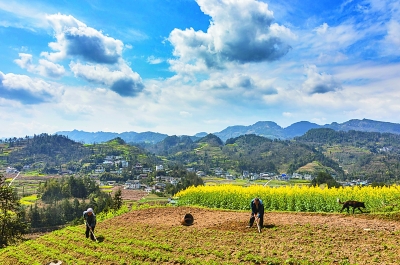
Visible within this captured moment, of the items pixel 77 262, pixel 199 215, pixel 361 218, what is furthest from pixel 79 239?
pixel 361 218

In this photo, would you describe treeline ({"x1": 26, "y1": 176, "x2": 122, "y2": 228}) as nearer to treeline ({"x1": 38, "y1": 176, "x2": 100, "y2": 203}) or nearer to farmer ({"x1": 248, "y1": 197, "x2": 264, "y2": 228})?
treeline ({"x1": 38, "y1": 176, "x2": 100, "y2": 203})

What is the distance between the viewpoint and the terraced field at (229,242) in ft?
31.6

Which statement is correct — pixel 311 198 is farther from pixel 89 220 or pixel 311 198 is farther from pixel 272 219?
pixel 89 220

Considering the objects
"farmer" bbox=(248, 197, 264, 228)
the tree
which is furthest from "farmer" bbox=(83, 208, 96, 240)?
the tree

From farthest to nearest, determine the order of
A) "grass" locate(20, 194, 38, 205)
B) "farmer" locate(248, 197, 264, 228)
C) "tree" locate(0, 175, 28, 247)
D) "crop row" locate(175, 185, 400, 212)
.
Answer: "grass" locate(20, 194, 38, 205)
"tree" locate(0, 175, 28, 247)
"crop row" locate(175, 185, 400, 212)
"farmer" locate(248, 197, 264, 228)

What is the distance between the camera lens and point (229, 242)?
1179 cm

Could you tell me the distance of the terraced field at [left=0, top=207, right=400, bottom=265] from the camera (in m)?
9.62

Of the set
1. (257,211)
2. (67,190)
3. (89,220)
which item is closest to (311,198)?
(257,211)

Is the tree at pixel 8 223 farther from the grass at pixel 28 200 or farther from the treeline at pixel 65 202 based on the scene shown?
Answer: the grass at pixel 28 200

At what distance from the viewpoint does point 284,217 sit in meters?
15.4

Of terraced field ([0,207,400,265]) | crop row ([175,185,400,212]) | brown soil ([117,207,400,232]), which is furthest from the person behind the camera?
crop row ([175,185,400,212])

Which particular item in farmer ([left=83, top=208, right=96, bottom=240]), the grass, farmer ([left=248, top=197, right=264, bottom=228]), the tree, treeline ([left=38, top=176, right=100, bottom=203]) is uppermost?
farmer ([left=248, top=197, right=264, bottom=228])

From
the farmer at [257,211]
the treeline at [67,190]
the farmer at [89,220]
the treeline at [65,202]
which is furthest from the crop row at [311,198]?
the treeline at [67,190]

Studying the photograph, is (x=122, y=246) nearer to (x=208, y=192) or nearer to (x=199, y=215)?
(x=199, y=215)
